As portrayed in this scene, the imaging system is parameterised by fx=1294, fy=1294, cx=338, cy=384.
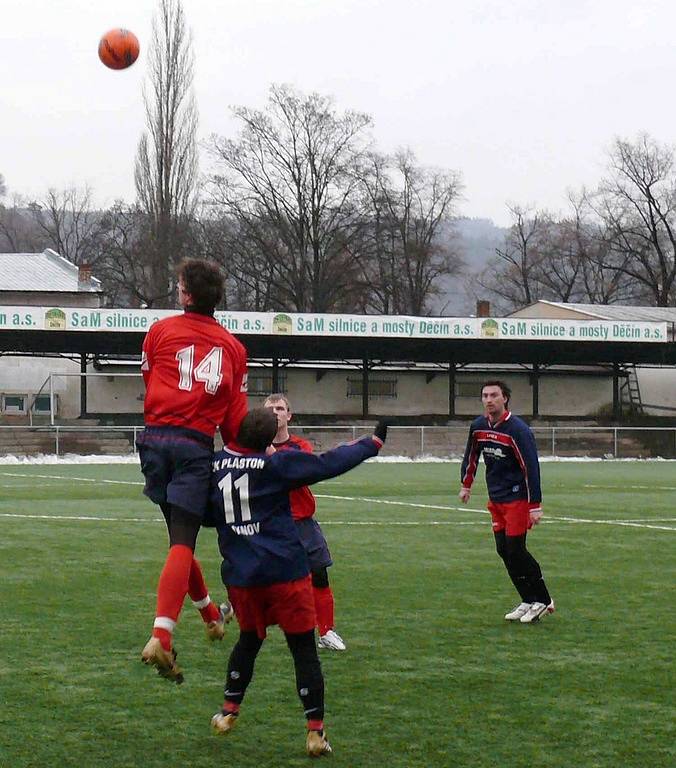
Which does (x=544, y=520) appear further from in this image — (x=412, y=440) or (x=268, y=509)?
(x=412, y=440)

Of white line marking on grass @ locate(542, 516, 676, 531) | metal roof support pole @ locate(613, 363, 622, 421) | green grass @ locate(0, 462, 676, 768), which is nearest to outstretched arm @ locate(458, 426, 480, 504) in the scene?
green grass @ locate(0, 462, 676, 768)

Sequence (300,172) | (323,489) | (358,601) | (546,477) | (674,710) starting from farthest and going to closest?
(300,172) < (546,477) < (323,489) < (358,601) < (674,710)

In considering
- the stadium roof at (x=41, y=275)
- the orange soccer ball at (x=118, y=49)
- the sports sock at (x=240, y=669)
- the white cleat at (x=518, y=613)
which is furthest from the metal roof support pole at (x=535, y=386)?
the sports sock at (x=240, y=669)

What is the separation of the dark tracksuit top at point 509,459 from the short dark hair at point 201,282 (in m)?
3.55

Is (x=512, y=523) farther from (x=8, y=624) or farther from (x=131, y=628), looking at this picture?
(x=8, y=624)

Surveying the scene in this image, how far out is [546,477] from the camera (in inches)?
1287

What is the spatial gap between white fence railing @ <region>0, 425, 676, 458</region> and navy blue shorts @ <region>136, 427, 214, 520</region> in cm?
3592

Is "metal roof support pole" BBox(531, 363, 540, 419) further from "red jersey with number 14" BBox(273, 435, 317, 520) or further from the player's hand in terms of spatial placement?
the player's hand

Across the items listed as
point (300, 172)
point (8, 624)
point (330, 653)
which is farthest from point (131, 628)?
point (300, 172)

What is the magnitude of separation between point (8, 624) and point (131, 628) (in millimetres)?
883

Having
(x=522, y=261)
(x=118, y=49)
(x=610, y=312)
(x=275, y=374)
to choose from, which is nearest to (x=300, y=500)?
(x=118, y=49)

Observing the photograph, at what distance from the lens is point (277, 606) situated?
5.94m

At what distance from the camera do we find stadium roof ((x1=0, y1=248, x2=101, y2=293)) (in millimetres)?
65938

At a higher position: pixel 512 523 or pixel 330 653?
pixel 512 523
